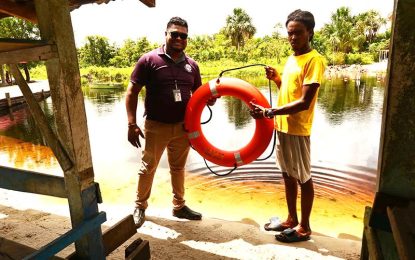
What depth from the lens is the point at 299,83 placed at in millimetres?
1987

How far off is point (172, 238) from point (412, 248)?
5.82ft

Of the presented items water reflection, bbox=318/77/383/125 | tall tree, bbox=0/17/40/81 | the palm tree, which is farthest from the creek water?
the palm tree

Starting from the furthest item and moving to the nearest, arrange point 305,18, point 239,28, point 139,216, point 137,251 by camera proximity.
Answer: point 239,28
point 139,216
point 305,18
point 137,251

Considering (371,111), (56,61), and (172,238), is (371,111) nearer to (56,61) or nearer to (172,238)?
(172,238)

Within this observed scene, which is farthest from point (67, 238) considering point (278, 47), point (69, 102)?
point (278, 47)

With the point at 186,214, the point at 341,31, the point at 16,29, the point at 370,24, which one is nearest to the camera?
the point at 186,214

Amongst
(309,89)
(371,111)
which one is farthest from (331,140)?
(309,89)

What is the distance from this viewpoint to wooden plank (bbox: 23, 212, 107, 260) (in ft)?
4.15

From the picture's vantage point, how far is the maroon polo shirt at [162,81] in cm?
229

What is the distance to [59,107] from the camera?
4.17 feet

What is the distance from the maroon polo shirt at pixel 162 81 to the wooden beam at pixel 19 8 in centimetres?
77

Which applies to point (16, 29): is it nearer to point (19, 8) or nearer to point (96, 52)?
point (96, 52)

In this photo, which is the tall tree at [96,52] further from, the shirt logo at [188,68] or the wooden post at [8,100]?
the shirt logo at [188,68]

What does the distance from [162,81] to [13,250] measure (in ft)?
4.60
